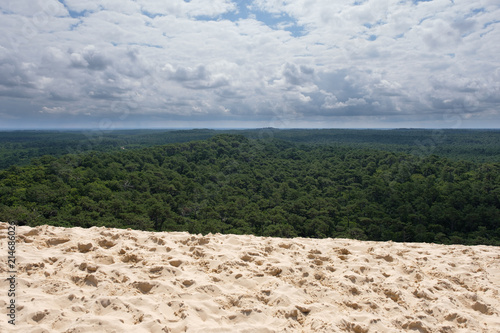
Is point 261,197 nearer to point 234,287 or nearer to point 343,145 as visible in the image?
point 234,287

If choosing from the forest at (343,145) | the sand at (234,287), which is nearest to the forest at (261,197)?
the sand at (234,287)

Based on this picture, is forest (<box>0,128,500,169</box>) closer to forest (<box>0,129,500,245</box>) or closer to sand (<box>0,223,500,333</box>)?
forest (<box>0,129,500,245</box>)

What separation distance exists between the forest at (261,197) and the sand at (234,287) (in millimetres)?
19335

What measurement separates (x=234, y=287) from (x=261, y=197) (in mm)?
37703

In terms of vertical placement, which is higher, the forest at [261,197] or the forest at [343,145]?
the forest at [343,145]

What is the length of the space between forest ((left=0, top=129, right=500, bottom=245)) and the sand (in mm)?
19335

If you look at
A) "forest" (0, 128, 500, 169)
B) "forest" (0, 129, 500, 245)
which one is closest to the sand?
"forest" (0, 129, 500, 245)

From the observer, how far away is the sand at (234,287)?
11.2ft

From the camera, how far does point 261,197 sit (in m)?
41.9

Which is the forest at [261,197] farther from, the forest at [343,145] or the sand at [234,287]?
the forest at [343,145]

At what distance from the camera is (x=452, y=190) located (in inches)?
1486

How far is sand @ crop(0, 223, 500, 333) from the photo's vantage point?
342 centimetres

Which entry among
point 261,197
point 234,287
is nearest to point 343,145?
point 261,197

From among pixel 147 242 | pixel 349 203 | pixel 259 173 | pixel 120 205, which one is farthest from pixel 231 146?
pixel 147 242
